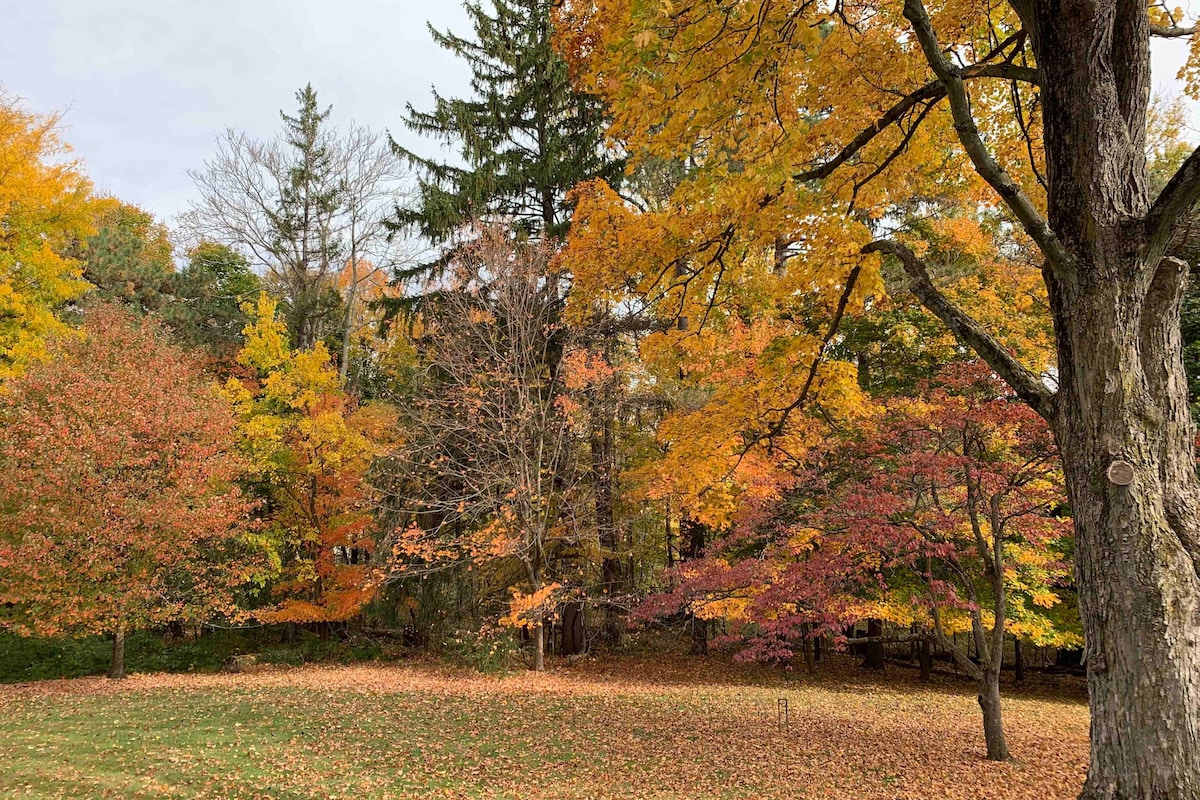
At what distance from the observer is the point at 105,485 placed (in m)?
10.8

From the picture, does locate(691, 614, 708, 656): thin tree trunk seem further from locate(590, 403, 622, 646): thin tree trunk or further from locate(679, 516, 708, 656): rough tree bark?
locate(590, 403, 622, 646): thin tree trunk

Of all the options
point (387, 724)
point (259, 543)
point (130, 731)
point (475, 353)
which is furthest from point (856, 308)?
point (259, 543)

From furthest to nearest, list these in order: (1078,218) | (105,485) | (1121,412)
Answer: (105,485)
(1078,218)
(1121,412)

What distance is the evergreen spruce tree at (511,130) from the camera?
14875 millimetres

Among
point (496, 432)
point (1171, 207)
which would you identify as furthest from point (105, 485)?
point (1171, 207)

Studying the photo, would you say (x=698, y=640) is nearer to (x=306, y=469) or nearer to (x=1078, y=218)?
(x=306, y=469)

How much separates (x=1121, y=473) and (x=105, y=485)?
537 inches

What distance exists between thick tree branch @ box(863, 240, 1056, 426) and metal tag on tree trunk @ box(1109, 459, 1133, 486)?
457 millimetres

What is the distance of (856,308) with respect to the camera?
16.2 ft

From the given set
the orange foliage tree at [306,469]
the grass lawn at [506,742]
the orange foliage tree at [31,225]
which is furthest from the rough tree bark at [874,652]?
the orange foliage tree at [31,225]

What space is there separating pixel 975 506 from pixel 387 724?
25.0ft

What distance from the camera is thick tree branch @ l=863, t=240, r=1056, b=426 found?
3385mm

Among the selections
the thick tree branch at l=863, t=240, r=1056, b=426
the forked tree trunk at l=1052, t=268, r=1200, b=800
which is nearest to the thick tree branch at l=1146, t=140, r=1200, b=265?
the forked tree trunk at l=1052, t=268, r=1200, b=800

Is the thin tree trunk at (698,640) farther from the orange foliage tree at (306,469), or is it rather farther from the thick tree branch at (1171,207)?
the thick tree branch at (1171,207)
